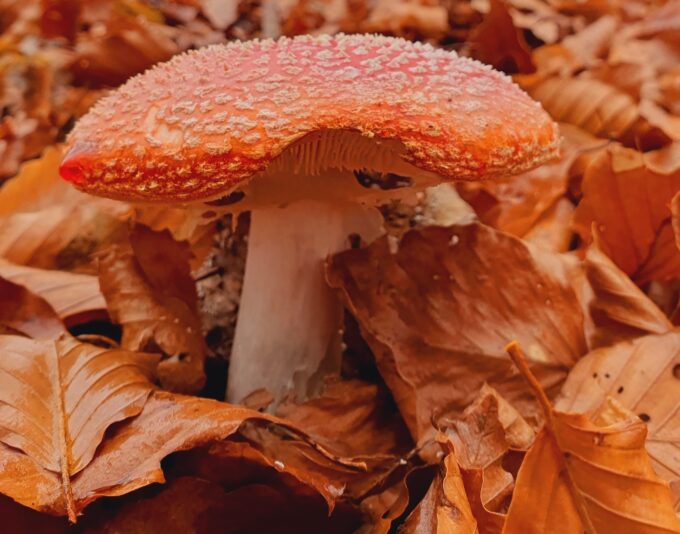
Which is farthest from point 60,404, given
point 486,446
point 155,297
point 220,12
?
point 220,12

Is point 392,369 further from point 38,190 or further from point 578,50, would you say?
point 578,50

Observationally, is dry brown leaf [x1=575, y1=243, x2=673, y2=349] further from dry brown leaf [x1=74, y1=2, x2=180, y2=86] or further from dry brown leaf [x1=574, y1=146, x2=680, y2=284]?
dry brown leaf [x1=74, y1=2, x2=180, y2=86]

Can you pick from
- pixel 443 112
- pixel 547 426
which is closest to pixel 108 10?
pixel 443 112

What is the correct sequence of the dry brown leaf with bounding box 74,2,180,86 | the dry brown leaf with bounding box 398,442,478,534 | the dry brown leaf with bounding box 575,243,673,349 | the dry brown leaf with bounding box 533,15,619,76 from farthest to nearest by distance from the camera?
the dry brown leaf with bounding box 533,15,619,76 < the dry brown leaf with bounding box 74,2,180,86 < the dry brown leaf with bounding box 575,243,673,349 < the dry brown leaf with bounding box 398,442,478,534

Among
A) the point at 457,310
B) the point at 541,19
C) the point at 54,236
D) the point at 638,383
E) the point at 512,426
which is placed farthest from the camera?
the point at 541,19

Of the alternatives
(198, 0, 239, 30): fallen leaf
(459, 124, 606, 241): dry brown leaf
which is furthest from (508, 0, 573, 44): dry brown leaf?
(459, 124, 606, 241): dry brown leaf

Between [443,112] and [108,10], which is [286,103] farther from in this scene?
[108,10]
